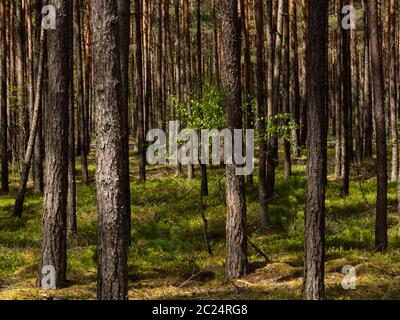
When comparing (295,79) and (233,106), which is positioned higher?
(295,79)

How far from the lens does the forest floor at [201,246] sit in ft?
36.1

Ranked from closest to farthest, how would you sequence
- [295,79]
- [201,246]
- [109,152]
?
1. [109,152]
2. [201,246]
3. [295,79]

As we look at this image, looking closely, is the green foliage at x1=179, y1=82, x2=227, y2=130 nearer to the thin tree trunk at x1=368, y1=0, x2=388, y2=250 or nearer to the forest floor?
the forest floor

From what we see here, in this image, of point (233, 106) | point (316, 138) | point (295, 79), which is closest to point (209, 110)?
point (233, 106)

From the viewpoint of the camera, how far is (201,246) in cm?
1600

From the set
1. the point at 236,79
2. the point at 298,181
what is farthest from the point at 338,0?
the point at 236,79

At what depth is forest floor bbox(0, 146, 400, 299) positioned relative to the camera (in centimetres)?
1099

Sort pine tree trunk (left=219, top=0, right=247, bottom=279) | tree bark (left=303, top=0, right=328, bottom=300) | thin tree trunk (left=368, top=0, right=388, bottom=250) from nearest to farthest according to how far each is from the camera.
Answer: tree bark (left=303, top=0, right=328, bottom=300) → pine tree trunk (left=219, top=0, right=247, bottom=279) → thin tree trunk (left=368, top=0, right=388, bottom=250)

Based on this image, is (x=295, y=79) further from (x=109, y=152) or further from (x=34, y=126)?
(x=109, y=152)

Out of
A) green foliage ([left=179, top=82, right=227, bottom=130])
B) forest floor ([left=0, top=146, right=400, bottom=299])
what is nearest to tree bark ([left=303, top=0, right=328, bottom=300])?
forest floor ([left=0, top=146, right=400, bottom=299])

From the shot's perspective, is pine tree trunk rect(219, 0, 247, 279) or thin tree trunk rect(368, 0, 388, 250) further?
thin tree trunk rect(368, 0, 388, 250)

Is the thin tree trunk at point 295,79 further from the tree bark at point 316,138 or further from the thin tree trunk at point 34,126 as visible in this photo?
Result: the tree bark at point 316,138

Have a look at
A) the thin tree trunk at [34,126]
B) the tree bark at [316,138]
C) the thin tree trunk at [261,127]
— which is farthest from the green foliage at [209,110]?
the thin tree trunk at [34,126]
